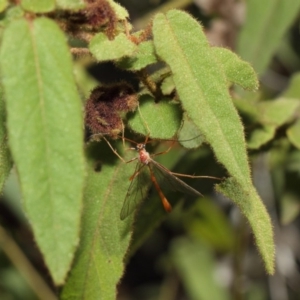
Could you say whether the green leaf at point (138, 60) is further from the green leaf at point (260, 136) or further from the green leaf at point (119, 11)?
the green leaf at point (260, 136)

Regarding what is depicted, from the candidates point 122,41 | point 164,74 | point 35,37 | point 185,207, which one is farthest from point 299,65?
point 35,37

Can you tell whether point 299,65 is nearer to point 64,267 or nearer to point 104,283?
point 104,283

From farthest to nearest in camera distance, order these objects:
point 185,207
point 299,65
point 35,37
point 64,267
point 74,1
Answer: point 299,65
point 185,207
point 74,1
point 35,37
point 64,267

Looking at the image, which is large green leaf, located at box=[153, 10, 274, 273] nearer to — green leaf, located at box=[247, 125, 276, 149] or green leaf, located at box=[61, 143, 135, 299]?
green leaf, located at box=[61, 143, 135, 299]

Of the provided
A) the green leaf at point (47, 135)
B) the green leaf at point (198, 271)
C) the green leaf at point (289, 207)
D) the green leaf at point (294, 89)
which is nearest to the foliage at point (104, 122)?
the green leaf at point (47, 135)

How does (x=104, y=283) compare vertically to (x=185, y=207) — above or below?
above

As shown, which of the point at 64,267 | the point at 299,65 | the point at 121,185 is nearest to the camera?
the point at 64,267
